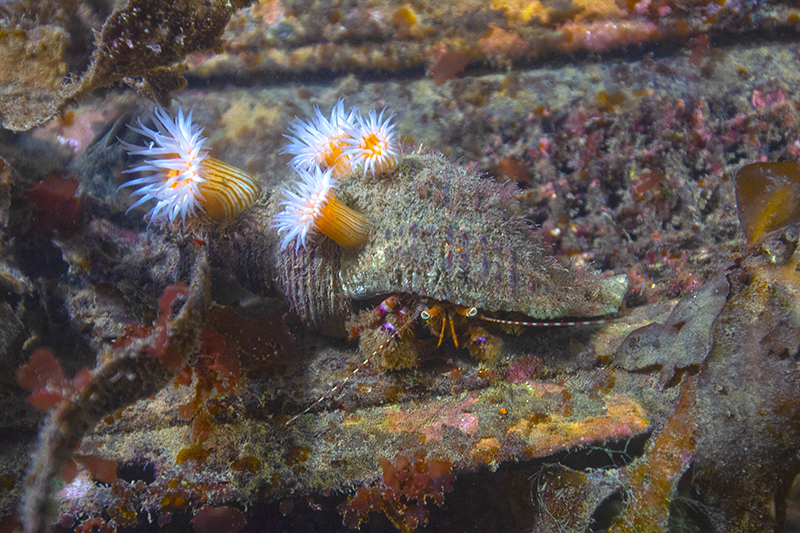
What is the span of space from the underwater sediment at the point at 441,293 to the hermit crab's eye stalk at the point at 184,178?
0.65 ft

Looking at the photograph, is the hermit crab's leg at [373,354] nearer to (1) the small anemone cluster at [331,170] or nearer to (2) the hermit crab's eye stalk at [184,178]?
(1) the small anemone cluster at [331,170]

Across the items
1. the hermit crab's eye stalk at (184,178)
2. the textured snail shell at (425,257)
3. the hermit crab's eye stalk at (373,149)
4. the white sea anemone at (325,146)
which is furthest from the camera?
the white sea anemone at (325,146)

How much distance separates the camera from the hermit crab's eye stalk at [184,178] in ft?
8.95

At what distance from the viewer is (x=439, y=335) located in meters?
2.93

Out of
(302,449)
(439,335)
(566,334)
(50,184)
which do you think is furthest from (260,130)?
(566,334)

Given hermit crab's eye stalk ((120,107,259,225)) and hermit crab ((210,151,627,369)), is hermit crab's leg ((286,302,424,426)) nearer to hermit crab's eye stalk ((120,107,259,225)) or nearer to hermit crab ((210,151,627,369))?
hermit crab ((210,151,627,369))

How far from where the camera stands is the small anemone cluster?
268 centimetres

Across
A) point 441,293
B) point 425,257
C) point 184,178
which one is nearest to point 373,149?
point 425,257

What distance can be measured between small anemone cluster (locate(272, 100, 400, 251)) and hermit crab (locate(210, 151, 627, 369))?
61mm

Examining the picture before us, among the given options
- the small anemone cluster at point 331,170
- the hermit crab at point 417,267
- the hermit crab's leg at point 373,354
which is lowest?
the hermit crab's leg at point 373,354

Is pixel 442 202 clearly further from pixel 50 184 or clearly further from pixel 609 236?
pixel 50 184

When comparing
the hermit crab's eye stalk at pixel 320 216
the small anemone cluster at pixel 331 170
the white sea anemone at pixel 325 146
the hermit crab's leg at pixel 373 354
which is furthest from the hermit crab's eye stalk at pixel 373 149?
the hermit crab's leg at pixel 373 354

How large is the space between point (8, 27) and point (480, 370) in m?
3.73

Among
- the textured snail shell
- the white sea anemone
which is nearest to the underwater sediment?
the textured snail shell
